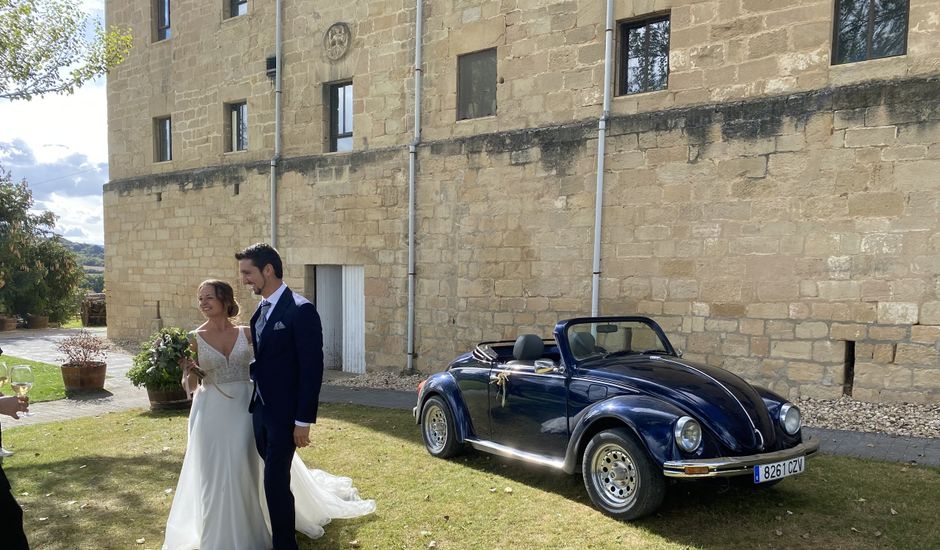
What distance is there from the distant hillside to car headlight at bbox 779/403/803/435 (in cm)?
2939

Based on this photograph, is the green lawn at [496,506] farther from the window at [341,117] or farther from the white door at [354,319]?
the window at [341,117]

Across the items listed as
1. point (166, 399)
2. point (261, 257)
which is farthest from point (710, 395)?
point (166, 399)

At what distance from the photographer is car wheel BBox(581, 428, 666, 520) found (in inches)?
175

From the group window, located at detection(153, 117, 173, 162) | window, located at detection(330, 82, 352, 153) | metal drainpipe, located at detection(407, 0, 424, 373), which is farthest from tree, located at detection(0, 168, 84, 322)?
metal drainpipe, located at detection(407, 0, 424, 373)

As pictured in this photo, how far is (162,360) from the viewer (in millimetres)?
8648

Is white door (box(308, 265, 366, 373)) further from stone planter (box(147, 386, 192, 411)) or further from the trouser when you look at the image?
the trouser

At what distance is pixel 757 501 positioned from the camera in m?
4.95

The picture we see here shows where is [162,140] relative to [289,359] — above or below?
above

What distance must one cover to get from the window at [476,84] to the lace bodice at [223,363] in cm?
786

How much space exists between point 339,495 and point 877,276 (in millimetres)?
6711

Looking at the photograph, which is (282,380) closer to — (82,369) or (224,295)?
(224,295)

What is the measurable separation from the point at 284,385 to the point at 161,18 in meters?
16.7

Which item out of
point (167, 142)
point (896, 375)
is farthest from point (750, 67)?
point (167, 142)

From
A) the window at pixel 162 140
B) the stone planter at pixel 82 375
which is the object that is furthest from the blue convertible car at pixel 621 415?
the window at pixel 162 140
